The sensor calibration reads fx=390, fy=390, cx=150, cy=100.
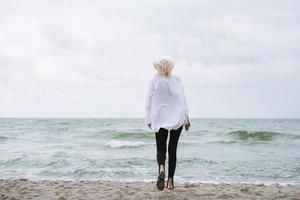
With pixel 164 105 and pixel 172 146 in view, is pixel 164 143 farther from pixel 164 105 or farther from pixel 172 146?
pixel 164 105

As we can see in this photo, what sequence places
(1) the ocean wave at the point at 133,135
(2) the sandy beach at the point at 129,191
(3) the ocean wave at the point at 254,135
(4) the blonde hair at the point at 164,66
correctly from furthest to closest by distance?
(3) the ocean wave at the point at 254,135
(1) the ocean wave at the point at 133,135
(2) the sandy beach at the point at 129,191
(4) the blonde hair at the point at 164,66

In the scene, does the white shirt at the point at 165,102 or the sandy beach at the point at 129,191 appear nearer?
the white shirt at the point at 165,102

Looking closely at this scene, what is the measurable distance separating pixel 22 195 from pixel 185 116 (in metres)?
2.62

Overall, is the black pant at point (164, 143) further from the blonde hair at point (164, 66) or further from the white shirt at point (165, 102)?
the blonde hair at point (164, 66)

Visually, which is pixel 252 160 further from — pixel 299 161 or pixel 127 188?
pixel 127 188

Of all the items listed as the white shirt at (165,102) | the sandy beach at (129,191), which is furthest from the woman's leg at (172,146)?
the sandy beach at (129,191)

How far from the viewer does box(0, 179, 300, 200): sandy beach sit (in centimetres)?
548

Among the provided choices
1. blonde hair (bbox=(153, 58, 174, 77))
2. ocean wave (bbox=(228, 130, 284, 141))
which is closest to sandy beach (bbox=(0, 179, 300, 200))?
blonde hair (bbox=(153, 58, 174, 77))

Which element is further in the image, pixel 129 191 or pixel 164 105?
pixel 129 191

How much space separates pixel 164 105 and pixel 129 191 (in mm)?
1760

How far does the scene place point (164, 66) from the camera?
4.82 metres

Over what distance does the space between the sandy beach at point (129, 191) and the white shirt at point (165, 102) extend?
117 centimetres

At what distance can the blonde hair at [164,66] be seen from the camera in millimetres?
4820

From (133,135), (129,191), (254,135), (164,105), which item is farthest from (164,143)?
(254,135)
